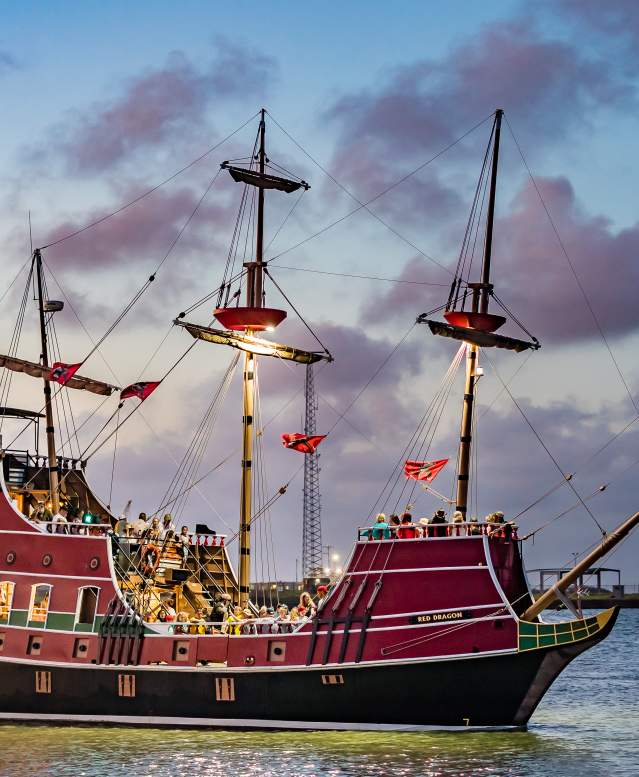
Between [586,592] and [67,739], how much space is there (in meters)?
13.4

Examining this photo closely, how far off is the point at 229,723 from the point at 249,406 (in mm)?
11451

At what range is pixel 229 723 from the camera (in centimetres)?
3403

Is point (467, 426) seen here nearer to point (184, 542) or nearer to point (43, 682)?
point (184, 542)

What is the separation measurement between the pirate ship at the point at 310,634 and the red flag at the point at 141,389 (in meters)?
0.05

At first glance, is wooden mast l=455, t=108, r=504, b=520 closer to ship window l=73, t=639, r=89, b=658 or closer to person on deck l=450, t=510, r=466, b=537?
person on deck l=450, t=510, r=466, b=537

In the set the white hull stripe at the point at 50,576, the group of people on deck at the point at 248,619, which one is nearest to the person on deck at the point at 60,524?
the white hull stripe at the point at 50,576

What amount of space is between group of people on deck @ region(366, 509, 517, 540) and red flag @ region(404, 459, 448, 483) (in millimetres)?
2294

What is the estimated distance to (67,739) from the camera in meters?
33.5

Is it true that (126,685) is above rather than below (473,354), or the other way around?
below

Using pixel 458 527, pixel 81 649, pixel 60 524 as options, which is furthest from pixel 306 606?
pixel 60 524

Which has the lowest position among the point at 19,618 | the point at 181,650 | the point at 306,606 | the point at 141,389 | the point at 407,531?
the point at 181,650

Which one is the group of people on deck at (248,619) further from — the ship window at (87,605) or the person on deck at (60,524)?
the person on deck at (60,524)

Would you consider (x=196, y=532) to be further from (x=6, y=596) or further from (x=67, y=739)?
(x=67, y=739)

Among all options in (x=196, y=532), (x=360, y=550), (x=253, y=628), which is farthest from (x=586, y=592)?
(x=196, y=532)
